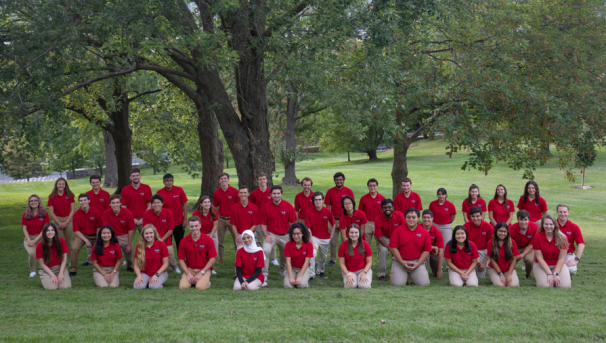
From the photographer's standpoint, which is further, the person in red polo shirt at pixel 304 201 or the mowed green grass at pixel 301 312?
the person in red polo shirt at pixel 304 201

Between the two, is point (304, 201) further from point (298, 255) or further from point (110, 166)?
point (110, 166)

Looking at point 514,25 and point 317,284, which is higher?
point 514,25

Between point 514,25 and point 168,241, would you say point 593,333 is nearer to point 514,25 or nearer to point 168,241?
point 168,241

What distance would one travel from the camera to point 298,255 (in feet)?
29.0

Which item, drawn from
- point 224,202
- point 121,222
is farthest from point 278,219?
point 121,222

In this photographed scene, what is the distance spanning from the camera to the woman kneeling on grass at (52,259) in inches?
339

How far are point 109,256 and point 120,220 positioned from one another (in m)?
1.22

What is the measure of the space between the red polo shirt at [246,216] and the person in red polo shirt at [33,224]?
368 cm

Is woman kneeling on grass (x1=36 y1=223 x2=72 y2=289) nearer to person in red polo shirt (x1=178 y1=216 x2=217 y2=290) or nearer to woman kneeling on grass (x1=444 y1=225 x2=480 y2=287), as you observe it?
person in red polo shirt (x1=178 y1=216 x2=217 y2=290)

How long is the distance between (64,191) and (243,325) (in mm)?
6496

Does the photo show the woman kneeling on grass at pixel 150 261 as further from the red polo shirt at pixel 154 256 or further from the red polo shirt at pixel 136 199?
the red polo shirt at pixel 136 199

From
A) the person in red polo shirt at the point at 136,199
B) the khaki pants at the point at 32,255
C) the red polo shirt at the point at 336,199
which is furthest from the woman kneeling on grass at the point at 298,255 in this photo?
the khaki pants at the point at 32,255

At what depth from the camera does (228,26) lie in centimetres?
1309

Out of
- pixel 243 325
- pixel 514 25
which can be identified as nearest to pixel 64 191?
pixel 243 325
